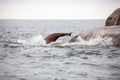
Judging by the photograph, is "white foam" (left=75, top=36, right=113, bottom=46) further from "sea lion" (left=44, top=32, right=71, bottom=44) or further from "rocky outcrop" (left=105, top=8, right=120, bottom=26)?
"rocky outcrop" (left=105, top=8, right=120, bottom=26)

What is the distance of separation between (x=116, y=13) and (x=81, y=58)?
9.61m

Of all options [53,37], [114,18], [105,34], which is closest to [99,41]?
[105,34]

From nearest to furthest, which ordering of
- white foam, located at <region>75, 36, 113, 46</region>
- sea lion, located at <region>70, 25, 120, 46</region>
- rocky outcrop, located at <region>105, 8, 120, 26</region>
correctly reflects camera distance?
sea lion, located at <region>70, 25, 120, 46</region> < white foam, located at <region>75, 36, 113, 46</region> < rocky outcrop, located at <region>105, 8, 120, 26</region>

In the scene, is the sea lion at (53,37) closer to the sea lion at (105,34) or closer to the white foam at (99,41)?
the sea lion at (105,34)

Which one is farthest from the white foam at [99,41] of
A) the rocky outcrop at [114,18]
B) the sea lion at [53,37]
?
the rocky outcrop at [114,18]

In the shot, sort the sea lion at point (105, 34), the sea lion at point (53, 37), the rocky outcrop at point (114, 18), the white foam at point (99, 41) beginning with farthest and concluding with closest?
the rocky outcrop at point (114, 18)
the sea lion at point (53, 37)
the white foam at point (99, 41)
the sea lion at point (105, 34)

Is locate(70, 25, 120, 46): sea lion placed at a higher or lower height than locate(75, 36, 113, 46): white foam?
higher

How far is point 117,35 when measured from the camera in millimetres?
21141

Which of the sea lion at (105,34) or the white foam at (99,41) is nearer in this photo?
the sea lion at (105,34)

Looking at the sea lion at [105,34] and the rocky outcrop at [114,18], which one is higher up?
the rocky outcrop at [114,18]

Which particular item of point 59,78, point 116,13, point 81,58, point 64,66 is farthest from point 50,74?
point 116,13

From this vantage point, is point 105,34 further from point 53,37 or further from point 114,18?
point 53,37

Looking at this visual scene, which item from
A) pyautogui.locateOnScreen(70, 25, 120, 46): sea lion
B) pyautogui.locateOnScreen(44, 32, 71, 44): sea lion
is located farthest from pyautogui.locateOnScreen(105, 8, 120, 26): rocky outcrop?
pyautogui.locateOnScreen(44, 32, 71, 44): sea lion

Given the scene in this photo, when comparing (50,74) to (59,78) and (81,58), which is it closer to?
(59,78)
